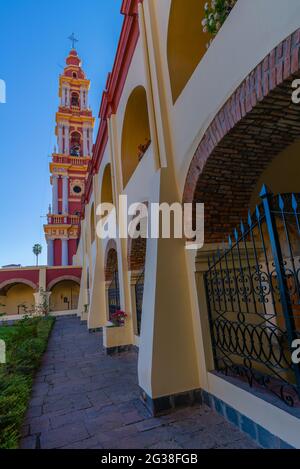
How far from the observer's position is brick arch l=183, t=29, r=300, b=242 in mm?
1838

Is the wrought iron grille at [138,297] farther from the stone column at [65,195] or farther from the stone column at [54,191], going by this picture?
the stone column at [54,191]

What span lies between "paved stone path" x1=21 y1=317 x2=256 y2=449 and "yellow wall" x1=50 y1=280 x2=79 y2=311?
1603 centimetres

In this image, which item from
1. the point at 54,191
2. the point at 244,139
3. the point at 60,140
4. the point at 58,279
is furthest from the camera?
the point at 60,140

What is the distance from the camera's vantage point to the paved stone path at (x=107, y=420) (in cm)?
232

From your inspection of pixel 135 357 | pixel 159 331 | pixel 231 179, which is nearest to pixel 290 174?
pixel 231 179

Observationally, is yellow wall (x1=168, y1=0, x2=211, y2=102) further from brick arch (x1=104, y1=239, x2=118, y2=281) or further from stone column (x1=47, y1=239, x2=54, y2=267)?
stone column (x1=47, y1=239, x2=54, y2=267)

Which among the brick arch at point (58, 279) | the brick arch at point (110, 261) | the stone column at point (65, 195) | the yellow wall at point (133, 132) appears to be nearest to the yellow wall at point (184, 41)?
the yellow wall at point (133, 132)

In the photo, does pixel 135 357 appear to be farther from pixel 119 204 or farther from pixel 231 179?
pixel 231 179

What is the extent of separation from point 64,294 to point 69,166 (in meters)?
11.5

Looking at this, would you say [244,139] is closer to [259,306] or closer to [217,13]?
[217,13]

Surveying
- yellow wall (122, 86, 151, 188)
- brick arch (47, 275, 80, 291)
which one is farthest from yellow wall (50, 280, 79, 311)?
yellow wall (122, 86, 151, 188)

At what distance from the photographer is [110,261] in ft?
27.8

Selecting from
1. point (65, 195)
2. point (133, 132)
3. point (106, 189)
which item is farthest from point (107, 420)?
point (65, 195)

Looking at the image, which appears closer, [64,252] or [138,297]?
[138,297]
